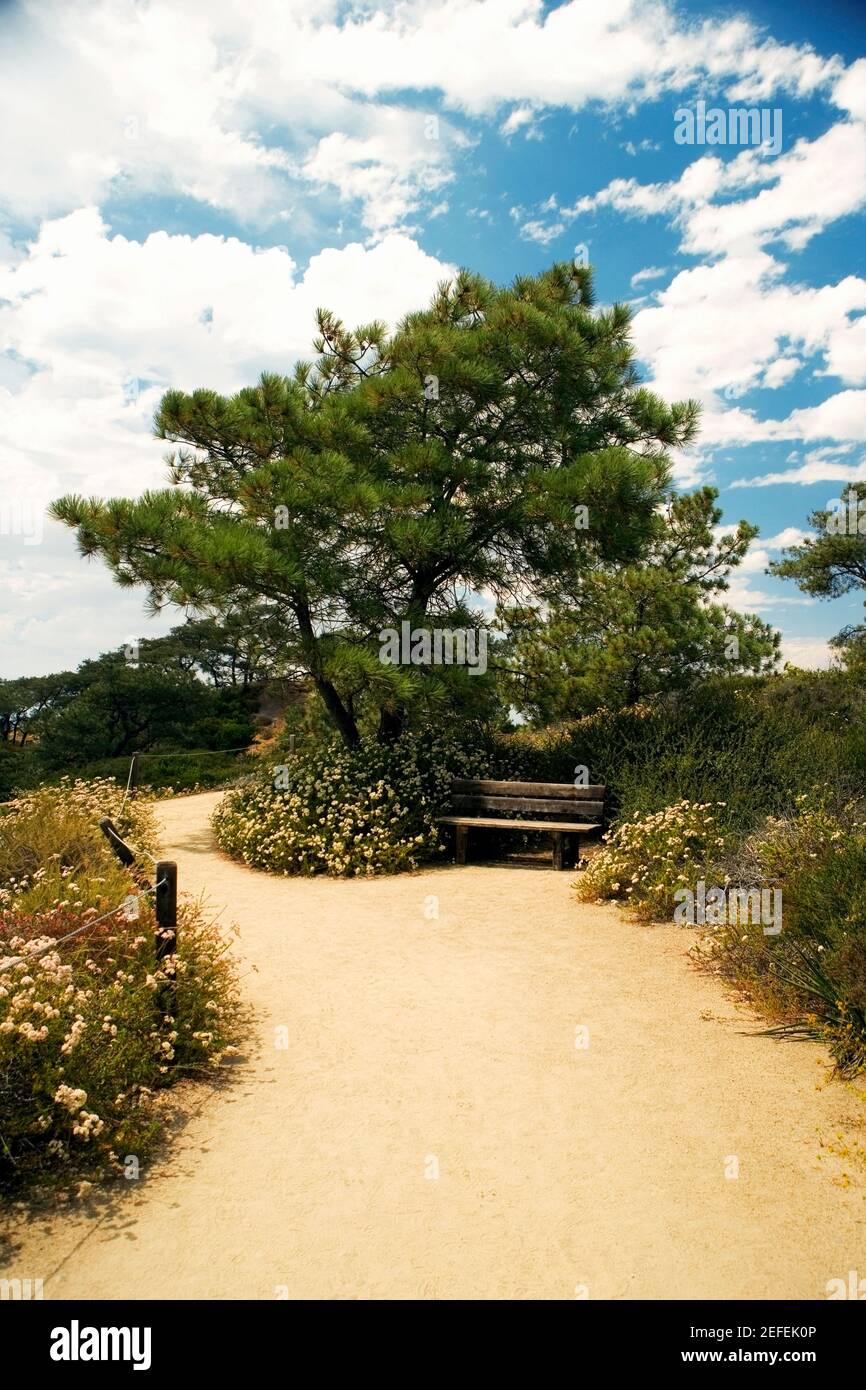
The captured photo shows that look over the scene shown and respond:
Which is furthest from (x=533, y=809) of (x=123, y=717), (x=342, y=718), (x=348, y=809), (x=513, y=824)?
(x=123, y=717)

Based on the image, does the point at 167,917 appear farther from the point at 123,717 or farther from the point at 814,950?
the point at 123,717

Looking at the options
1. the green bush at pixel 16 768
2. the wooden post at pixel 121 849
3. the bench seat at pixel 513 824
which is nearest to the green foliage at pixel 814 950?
the bench seat at pixel 513 824

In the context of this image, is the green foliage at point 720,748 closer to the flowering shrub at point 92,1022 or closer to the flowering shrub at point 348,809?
the flowering shrub at point 348,809

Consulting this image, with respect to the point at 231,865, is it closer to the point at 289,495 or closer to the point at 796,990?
the point at 289,495

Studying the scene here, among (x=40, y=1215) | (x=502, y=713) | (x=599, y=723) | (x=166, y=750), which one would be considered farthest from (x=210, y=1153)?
(x=166, y=750)

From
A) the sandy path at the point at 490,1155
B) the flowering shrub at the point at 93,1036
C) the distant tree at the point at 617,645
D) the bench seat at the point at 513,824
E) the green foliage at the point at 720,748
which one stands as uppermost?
the distant tree at the point at 617,645

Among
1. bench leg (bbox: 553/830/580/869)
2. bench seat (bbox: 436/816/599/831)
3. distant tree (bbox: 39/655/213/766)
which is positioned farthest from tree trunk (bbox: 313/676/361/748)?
distant tree (bbox: 39/655/213/766)

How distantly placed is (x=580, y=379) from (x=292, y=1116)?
11086 mm

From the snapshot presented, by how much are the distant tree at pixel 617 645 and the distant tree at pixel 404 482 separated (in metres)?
0.61

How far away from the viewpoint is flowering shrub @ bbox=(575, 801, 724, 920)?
24.8 feet

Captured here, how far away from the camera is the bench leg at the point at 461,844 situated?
10.4 m

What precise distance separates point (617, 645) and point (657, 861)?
197 inches

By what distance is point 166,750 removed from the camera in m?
19.9

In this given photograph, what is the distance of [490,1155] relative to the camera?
3.86 meters
